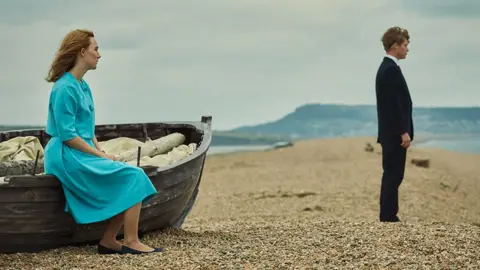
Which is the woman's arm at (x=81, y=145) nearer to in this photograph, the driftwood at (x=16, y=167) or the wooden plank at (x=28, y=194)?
the wooden plank at (x=28, y=194)

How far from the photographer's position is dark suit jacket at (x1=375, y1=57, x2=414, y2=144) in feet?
29.0

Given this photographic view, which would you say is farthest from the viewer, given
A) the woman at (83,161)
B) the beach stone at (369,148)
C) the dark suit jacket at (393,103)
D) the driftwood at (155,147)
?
the beach stone at (369,148)

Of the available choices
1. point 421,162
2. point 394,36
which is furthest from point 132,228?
point 421,162

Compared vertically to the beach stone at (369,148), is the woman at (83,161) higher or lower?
higher

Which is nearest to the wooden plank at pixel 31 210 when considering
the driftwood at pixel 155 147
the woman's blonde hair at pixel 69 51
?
the woman's blonde hair at pixel 69 51

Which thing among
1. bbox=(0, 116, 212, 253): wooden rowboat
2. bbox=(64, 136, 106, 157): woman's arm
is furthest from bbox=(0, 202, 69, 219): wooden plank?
bbox=(64, 136, 106, 157): woman's arm

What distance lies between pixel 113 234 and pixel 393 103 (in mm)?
3484

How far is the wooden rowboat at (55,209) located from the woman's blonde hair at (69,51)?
837 millimetres

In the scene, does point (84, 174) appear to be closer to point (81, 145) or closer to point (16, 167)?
point (81, 145)

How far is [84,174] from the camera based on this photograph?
257 inches

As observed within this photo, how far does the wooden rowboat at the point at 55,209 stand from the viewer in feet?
21.5

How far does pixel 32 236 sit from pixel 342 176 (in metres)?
10.3

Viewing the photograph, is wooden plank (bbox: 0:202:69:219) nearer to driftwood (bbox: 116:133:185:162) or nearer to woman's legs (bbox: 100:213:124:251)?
woman's legs (bbox: 100:213:124:251)

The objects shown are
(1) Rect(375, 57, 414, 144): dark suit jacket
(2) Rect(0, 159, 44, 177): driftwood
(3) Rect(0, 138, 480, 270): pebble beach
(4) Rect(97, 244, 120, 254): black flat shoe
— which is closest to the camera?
(3) Rect(0, 138, 480, 270): pebble beach
